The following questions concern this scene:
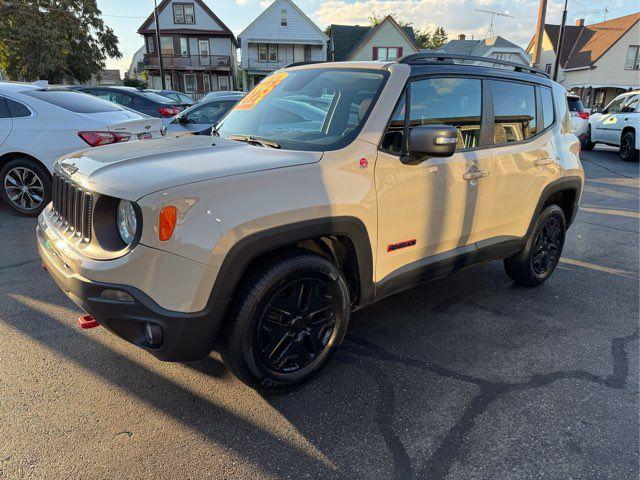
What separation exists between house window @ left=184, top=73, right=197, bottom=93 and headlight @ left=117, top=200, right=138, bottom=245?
41526 mm

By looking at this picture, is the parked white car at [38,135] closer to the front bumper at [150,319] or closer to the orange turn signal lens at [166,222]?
the front bumper at [150,319]

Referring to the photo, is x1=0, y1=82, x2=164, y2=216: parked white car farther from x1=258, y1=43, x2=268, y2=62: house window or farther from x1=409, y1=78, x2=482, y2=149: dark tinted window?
x1=258, y1=43, x2=268, y2=62: house window

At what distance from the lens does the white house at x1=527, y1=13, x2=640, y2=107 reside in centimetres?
3766

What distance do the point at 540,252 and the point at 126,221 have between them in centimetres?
362

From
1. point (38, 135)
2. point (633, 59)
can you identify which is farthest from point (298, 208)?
point (633, 59)

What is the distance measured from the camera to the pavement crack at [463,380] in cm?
221

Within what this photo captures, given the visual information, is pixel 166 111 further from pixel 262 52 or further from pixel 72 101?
pixel 262 52

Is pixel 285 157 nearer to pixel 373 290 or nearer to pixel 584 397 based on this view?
pixel 373 290

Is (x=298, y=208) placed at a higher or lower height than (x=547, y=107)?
lower

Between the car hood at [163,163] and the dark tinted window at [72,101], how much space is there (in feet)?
12.0

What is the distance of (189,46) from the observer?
39250mm

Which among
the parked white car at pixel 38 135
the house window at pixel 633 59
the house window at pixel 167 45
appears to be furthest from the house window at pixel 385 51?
the parked white car at pixel 38 135

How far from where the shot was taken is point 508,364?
9.97 ft

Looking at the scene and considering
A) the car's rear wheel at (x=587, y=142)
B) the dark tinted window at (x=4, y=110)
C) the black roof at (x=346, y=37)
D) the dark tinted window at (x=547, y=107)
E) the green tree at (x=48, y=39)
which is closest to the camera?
the dark tinted window at (x=547, y=107)
